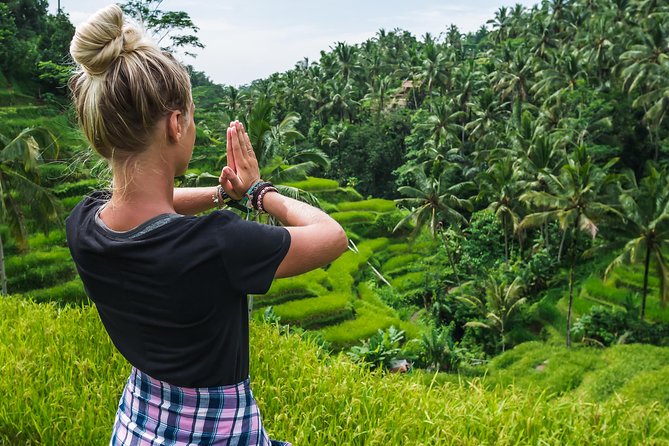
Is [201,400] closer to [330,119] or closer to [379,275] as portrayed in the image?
[379,275]

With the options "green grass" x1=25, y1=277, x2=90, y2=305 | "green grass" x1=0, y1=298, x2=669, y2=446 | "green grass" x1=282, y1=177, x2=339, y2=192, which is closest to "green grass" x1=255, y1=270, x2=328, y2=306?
"green grass" x1=25, y1=277, x2=90, y2=305

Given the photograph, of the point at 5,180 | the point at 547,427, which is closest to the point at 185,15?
the point at 5,180

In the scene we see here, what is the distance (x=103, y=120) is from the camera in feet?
4.28

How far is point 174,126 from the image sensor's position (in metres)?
1.35

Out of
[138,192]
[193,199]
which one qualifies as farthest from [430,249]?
[138,192]

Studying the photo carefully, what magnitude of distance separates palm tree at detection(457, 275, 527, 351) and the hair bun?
25409 mm

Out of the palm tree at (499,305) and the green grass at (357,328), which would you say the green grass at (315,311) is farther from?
the palm tree at (499,305)

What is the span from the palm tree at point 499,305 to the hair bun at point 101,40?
83.4ft

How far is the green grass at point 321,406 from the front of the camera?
309cm

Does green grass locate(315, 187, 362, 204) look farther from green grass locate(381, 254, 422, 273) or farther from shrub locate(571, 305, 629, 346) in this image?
shrub locate(571, 305, 629, 346)

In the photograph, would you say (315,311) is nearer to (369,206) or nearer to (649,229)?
(649,229)

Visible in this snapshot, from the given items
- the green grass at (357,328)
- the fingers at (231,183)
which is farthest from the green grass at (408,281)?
the fingers at (231,183)

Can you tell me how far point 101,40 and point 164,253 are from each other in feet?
1.69

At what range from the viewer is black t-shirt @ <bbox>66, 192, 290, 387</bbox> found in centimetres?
127
